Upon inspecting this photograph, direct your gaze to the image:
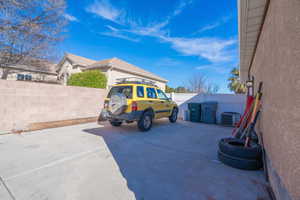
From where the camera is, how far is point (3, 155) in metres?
3.04

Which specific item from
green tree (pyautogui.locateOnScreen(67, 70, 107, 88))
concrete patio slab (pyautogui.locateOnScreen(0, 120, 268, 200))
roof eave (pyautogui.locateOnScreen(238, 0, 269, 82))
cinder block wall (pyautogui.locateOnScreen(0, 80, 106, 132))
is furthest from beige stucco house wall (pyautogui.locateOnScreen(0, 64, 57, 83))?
roof eave (pyautogui.locateOnScreen(238, 0, 269, 82))

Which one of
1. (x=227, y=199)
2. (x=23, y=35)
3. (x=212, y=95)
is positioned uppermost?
(x=23, y=35)

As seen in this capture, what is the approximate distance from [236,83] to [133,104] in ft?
58.0

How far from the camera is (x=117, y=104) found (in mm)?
5180

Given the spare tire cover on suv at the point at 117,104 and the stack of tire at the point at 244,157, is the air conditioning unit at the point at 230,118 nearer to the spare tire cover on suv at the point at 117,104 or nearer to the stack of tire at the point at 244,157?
the stack of tire at the point at 244,157

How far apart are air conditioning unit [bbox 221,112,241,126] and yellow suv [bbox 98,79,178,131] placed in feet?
13.6

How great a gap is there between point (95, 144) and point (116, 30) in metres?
12.6

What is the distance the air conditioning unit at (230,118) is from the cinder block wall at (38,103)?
7.79 meters

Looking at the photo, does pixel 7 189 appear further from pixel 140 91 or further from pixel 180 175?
pixel 140 91

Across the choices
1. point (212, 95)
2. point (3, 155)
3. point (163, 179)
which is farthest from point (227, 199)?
point (212, 95)

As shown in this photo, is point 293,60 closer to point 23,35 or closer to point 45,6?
point 45,6

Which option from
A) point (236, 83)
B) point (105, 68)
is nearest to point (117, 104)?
point (105, 68)

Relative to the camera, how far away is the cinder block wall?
4852 mm

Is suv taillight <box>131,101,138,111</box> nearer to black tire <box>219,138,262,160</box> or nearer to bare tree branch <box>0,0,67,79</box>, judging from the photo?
black tire <box>219,138,262,160</box>
